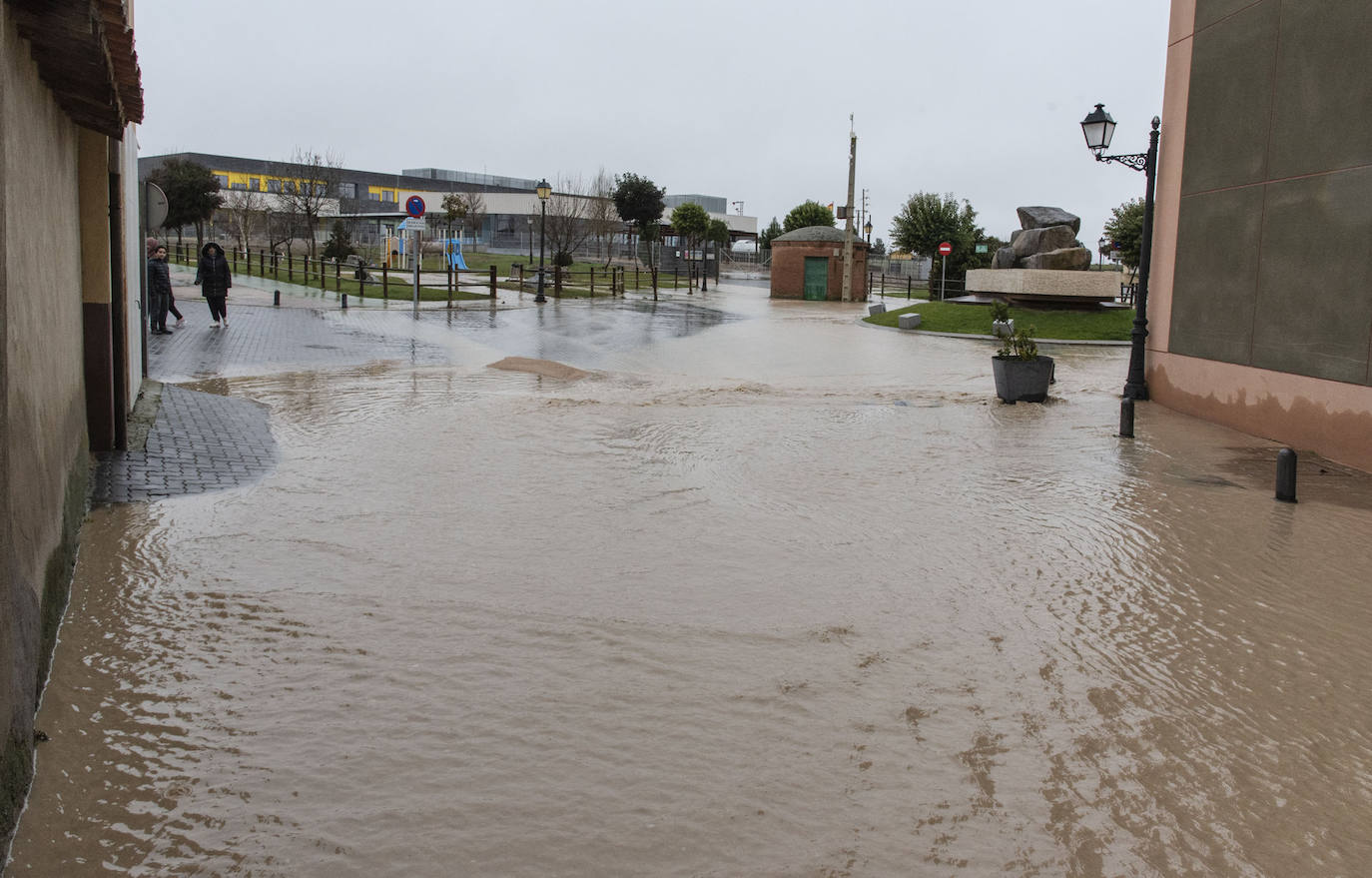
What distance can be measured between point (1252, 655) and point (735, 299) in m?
40.6

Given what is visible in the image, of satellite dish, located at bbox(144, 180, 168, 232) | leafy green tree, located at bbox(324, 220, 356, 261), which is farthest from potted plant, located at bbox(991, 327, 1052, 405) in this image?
leafy green tree, located at bbox(324, 220, 356, 261)

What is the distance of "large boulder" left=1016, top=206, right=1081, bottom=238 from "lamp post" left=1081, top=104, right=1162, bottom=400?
19.3 metres

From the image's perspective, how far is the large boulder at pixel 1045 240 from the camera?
31922mm

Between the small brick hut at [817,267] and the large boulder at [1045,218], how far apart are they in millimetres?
15284

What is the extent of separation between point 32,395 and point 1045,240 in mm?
30403

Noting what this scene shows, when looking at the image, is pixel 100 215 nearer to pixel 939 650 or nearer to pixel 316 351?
pixel 939 650

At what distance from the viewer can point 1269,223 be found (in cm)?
1161

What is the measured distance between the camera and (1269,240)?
38.1ft

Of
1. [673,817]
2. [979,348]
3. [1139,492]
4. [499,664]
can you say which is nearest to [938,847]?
[673,817]

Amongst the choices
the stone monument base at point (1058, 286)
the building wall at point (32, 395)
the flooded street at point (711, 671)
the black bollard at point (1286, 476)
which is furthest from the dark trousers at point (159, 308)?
the stone monument base at point (1058, 286)

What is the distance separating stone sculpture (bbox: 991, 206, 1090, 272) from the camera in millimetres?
30922

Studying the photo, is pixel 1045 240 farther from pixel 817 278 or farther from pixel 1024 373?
pixel 1024 373

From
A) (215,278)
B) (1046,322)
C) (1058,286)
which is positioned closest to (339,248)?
(215,278)

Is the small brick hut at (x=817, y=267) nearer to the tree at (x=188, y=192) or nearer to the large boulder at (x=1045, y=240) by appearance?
the large boulder at (x=1045, y=240)
